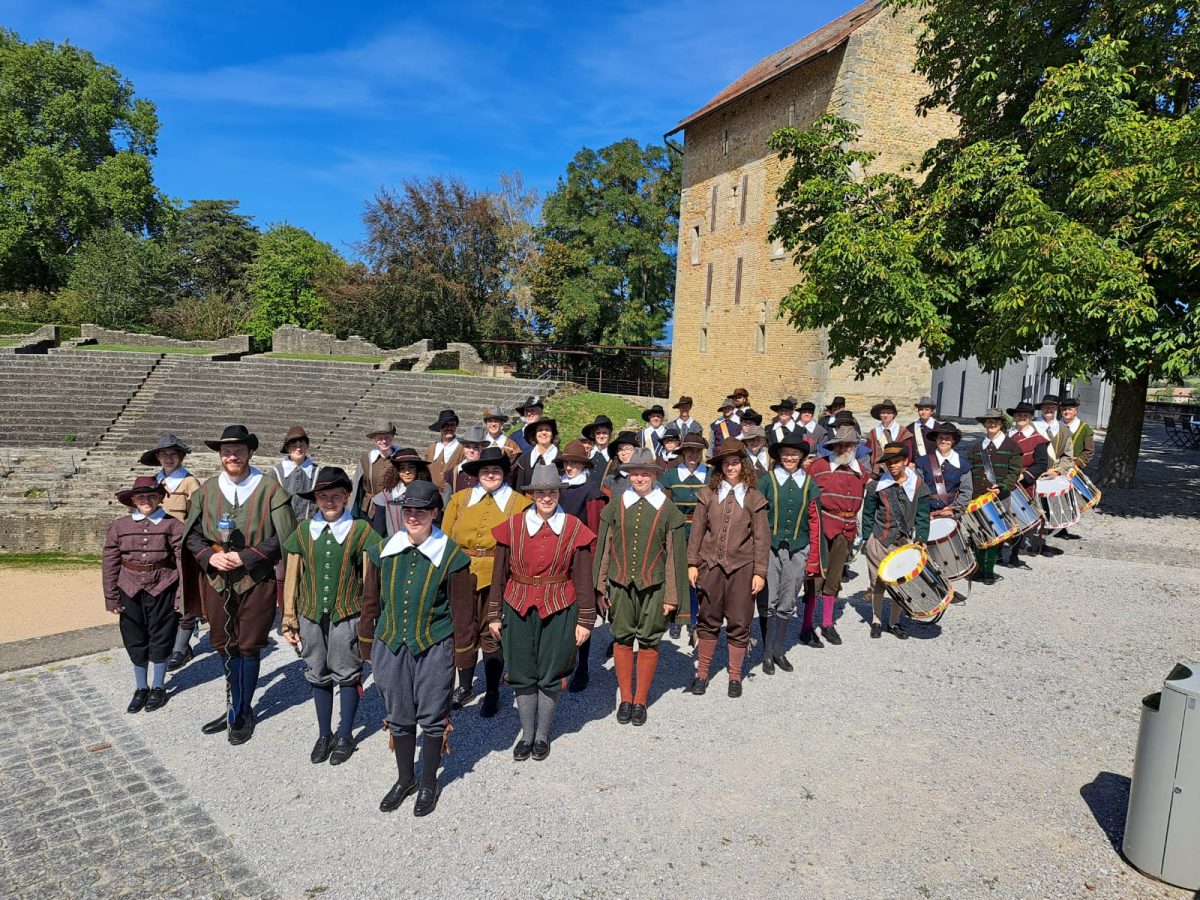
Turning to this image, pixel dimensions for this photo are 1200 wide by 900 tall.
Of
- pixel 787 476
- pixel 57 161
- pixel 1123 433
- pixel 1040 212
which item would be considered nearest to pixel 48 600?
pixel 787 476

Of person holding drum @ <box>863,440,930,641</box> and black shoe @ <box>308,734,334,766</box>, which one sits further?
person holding drum @ <box>863,440,930,641</box>

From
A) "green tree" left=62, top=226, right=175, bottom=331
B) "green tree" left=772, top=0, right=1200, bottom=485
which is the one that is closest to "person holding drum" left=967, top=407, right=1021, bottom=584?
"green tree" left=772, top=0, right=1200, bottom=485

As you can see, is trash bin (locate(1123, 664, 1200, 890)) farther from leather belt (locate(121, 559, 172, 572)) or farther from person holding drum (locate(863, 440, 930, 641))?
leather belt (locate(121, 559, 172, 572))

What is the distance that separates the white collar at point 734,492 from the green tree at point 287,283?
40870 millimetres

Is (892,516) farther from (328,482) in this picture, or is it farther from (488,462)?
(328,482)

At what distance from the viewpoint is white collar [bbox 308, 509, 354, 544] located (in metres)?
4.69

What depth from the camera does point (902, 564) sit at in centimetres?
677

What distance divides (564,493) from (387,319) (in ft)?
110

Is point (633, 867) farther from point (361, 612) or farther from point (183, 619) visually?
point (183, 619)

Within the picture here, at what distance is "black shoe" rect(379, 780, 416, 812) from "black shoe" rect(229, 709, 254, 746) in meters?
1.35

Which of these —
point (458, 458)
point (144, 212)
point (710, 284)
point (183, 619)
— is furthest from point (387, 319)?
point (183, 619)

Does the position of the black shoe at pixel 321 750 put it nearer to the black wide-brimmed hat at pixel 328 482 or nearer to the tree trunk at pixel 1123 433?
the black wide-brimmed hat at pixel 328 482

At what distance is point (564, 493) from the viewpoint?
6750mm

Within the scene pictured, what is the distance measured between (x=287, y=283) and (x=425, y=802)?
4672 cm
